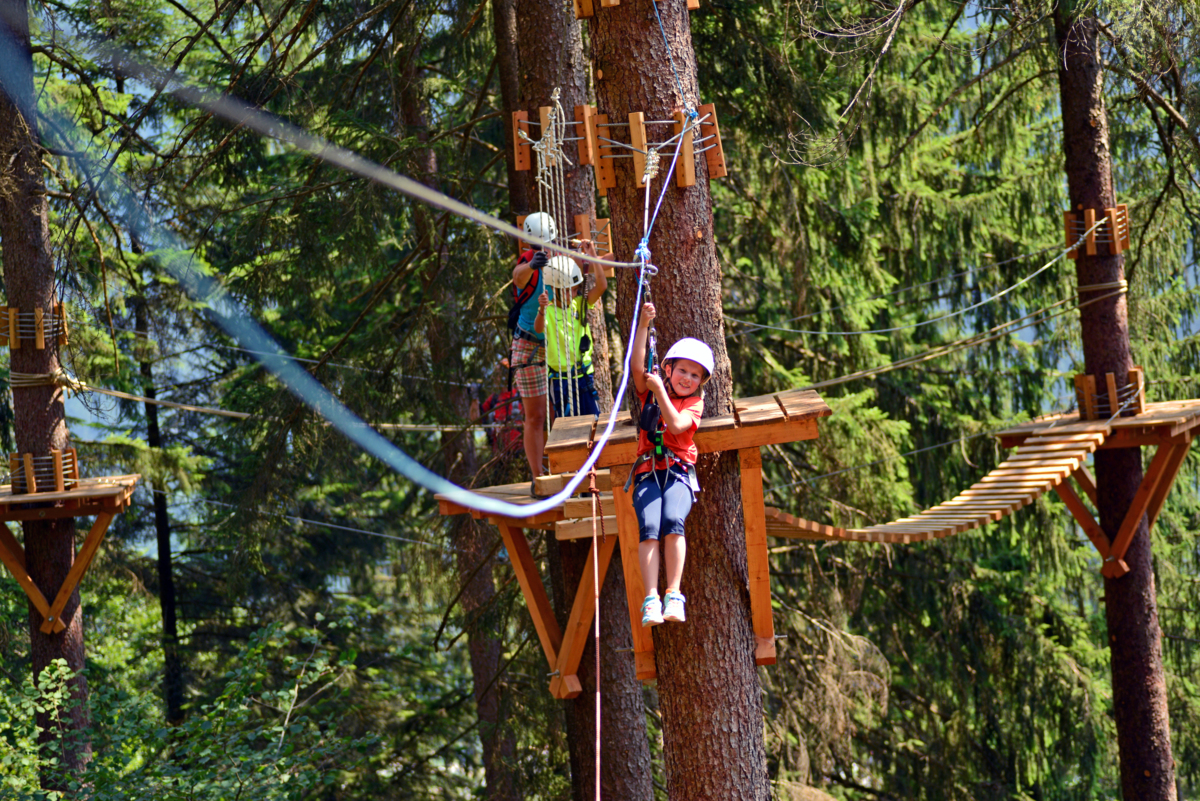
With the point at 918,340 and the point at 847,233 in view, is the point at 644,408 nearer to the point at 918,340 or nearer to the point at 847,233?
the point at 847,233

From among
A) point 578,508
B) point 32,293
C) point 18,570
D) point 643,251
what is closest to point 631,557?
point 643,251

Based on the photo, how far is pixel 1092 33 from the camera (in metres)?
6.32

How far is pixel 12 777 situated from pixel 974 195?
29.1ft

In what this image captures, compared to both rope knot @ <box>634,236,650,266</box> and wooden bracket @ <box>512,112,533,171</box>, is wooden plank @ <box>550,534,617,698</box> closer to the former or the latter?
wooden bracket @ <box>512,112,533,171</box>

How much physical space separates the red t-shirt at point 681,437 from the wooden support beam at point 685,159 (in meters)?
0.67

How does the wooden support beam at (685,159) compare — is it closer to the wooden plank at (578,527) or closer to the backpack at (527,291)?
the backpack at (527,291)

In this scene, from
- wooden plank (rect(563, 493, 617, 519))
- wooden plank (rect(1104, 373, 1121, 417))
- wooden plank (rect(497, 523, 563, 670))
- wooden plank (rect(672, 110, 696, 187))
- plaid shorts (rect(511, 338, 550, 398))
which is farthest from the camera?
wooden plank (rect(1104, 373, 1121, 417))

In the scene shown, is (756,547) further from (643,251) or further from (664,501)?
(643,251)

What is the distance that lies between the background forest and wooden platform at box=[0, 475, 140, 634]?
1.61 ft

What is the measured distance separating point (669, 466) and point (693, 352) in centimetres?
34

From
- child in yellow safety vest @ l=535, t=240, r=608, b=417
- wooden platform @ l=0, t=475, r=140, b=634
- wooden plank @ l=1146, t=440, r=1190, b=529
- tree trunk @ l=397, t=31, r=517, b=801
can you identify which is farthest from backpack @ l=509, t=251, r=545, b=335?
Result: wooden plank @ l=1146, t=440, r=1190, b=529

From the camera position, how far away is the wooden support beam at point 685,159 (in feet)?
11.0

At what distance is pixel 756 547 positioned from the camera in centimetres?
323

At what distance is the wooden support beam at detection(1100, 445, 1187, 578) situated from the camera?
6.14m
